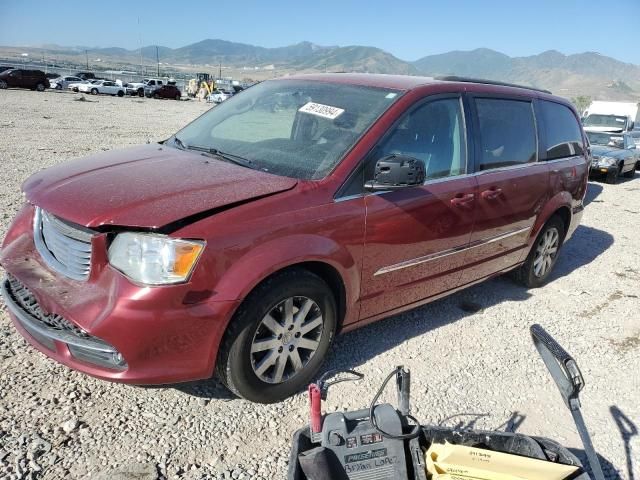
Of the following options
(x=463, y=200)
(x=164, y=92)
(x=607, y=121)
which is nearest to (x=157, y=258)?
(x=463, y=200)

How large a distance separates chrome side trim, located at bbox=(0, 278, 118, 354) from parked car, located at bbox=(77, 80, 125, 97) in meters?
40.4

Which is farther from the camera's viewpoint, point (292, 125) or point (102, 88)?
point (102, 88)

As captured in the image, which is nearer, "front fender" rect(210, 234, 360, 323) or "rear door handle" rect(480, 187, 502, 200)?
"front fender" rect(210, 234, 360, 323)

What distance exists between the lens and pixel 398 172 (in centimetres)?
290

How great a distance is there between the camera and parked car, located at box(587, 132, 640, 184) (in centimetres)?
1263

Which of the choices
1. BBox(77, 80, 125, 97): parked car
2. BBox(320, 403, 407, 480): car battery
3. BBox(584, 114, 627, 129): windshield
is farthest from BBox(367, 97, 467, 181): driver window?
BBox(77, 80, 125, 97): parked car

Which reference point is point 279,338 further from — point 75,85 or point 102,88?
point 75,85

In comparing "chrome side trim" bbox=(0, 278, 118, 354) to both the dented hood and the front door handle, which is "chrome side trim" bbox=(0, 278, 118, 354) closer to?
the dented hood

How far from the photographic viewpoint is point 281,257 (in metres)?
2.61

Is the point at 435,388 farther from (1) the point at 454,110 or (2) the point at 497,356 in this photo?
(1) the point at 454,110

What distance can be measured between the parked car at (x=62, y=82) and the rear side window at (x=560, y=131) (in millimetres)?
40835

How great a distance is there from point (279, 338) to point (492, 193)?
6.67 ft

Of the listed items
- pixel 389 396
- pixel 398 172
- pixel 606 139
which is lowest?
pixel 389 396

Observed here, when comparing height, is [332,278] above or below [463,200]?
below
